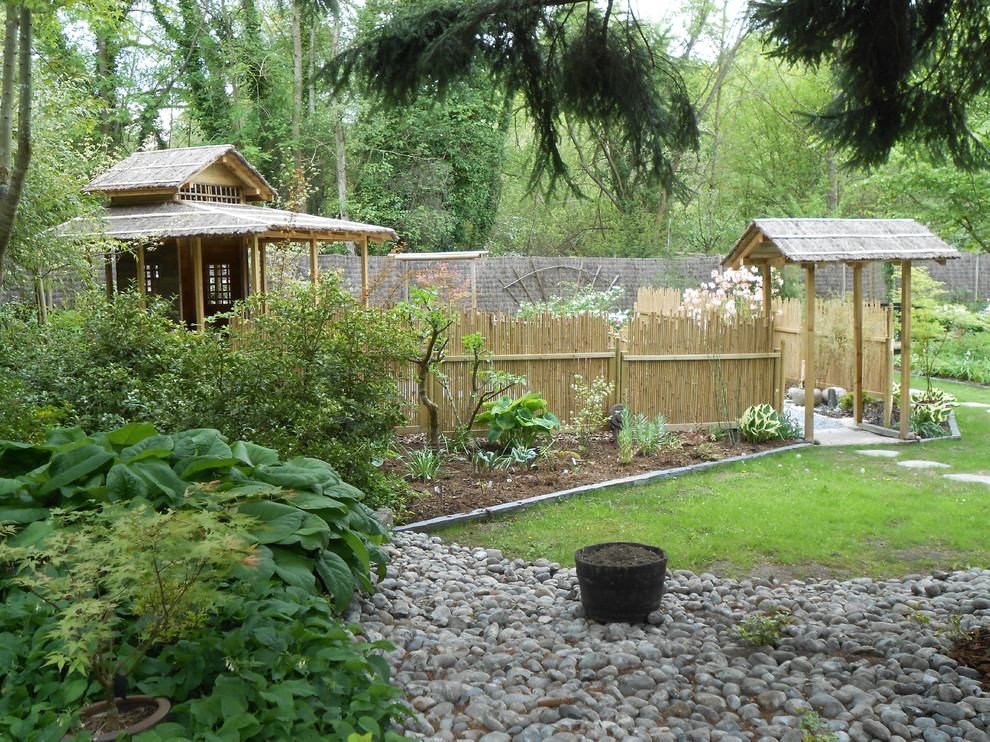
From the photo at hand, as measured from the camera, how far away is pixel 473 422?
8469mm

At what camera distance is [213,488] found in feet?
11.2

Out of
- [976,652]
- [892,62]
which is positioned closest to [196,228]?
[892,62]

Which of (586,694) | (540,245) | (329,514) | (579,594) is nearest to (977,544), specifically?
(579,594)

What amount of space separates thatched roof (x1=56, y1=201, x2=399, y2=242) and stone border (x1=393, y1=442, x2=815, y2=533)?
6.75m

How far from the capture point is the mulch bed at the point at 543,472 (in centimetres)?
669

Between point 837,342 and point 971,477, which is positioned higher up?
point 837,342

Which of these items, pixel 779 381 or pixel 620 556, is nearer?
pixel 620 556

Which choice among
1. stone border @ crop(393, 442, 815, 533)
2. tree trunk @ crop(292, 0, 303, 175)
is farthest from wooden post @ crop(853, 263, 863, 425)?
tree trunk @ crop(292, 0, 303, 175)

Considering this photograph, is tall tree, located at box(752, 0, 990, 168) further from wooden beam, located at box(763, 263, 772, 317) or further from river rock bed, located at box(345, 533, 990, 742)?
wooden beam, located at box(763, 263, 772, 317)

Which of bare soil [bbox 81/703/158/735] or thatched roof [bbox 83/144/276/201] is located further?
thatched roof [bbox 83/144/276/201]

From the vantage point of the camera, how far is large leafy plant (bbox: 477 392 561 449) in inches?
314

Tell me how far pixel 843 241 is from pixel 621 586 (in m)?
6.63

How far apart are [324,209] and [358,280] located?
6.90 meters

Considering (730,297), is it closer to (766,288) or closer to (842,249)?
(766,288)
